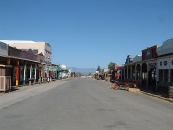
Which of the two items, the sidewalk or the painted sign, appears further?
the painted sign

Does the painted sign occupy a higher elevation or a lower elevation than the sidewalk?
higher

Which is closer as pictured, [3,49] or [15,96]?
[15,96]

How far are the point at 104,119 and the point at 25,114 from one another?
343 centimetres

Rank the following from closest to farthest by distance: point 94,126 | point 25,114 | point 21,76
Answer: point 94,126 < point 25,114 < point 21,76

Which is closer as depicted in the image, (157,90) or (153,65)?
(157,90)

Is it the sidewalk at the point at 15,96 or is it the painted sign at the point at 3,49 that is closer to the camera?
the sidewalk at the point at 15,96

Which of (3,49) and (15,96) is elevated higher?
(3,49)

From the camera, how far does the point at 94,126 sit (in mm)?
13234

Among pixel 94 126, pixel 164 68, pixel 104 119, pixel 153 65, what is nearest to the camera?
pixel 94 126

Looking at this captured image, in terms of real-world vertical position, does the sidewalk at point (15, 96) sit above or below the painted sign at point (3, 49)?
below

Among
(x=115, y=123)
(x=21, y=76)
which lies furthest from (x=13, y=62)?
(x=115, y=123)

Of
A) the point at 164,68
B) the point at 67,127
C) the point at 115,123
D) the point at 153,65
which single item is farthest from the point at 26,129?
the point at 153,65

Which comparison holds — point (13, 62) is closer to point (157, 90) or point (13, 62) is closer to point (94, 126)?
point (157, 90)

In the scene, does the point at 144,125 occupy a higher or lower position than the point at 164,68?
lower
